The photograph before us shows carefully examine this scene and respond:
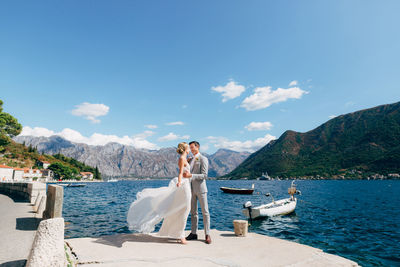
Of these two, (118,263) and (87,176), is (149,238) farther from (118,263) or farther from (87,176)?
(87,176)

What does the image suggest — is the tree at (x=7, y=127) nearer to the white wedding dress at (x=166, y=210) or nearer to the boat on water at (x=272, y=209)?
the boat on water at (x=272, y=209)

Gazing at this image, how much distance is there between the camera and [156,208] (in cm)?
709

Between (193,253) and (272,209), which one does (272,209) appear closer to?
(272,209)

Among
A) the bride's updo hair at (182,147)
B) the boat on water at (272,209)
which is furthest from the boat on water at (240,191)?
the bride's updo hair at (182,147)

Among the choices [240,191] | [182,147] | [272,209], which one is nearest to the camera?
[182,147]

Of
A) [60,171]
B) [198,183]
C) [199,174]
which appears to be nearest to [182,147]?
[199,174]

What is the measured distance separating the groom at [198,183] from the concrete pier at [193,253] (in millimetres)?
551

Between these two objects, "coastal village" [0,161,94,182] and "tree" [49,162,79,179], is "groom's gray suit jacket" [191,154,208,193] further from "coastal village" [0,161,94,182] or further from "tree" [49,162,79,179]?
"tree" [49,162,79,179]

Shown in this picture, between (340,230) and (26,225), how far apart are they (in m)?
21.0

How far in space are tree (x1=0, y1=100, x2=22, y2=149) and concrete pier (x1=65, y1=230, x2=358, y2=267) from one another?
5684 cm

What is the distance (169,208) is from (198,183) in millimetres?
1203

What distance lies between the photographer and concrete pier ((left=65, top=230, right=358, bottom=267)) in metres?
5.05

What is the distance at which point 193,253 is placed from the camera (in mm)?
5734

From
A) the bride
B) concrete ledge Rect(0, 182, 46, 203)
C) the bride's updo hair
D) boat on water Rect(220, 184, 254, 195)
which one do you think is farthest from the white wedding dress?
boat on water Rect(220, 184, 254, 195)
